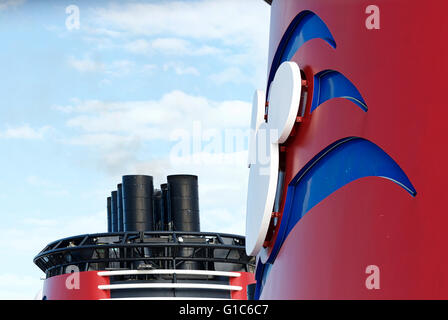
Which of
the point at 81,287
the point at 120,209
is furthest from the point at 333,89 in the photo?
the point at 120,209

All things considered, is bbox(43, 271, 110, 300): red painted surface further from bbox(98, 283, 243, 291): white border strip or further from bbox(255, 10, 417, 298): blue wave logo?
bbox(255, 10, 417, 298): blue wave logo

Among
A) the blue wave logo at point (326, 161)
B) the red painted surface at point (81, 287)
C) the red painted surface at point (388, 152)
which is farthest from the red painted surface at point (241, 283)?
the red painted surface at point (388, 152)

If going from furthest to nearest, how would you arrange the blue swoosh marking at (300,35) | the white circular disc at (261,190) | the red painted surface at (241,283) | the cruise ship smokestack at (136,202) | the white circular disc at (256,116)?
the cruise ship smokestack at (136,202)
the red painted surface at (241,283)
the white circular disc at (256,116)
the white circular disc at (261,190)
the blue swoosh marking at (300,35)

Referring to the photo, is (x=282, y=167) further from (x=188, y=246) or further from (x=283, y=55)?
(x=188, y=246)

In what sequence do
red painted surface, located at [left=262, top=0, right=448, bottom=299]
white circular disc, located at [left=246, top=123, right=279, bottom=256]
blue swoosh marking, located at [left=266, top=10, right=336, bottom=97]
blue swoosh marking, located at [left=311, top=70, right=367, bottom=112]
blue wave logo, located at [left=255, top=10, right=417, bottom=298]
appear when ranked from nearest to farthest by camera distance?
red painted surface, located at [left=262, top=0, right=448, bottom=299] < blue wave logo, located at [left=255, top=10, right=417, bottom=298] < blue swoosh marking, located at [left=311, top=70, right=367, bottom=112] < blue swoosh marking, located at [left=266, top=10, right=336, bottom=97] < white circular disc, located at [left=246, top=123, right=279, bottom=256]

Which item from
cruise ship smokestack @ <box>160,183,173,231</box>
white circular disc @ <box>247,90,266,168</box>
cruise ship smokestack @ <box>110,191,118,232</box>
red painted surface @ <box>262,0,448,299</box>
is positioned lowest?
red painted surface @ <box>262,0,448,299</box>

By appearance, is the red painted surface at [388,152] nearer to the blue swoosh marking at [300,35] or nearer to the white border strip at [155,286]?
the blue swoosh marking at [300,35]

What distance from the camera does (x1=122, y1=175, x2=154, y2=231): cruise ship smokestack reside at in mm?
20125

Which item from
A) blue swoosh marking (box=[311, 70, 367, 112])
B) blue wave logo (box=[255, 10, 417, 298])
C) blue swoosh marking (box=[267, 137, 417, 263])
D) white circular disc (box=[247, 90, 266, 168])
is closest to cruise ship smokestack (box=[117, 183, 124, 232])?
white circular disc (box=[247, 90, 266, 168])

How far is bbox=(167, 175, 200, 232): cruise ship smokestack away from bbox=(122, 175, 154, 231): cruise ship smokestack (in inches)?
28.0

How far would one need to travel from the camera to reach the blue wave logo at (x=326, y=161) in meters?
4.74

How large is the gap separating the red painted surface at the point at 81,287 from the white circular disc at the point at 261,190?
317 inches

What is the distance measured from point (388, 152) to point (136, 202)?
1615cm

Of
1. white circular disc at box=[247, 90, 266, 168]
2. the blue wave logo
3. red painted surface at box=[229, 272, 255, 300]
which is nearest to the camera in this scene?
the blue wave logo
